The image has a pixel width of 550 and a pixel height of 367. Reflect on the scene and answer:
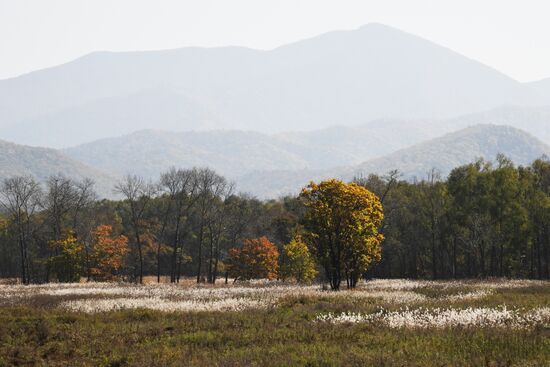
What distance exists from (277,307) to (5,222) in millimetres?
79175

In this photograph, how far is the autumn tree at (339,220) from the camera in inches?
1631

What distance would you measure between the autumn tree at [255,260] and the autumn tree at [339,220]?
2929 centimetres

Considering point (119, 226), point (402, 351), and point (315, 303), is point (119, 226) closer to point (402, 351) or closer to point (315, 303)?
point (315, 303)

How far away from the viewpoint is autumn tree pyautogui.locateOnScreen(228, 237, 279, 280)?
241ft

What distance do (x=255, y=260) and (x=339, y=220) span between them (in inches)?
1300

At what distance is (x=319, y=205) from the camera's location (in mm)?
41656

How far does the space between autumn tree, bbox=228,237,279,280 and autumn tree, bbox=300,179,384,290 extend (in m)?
29.3

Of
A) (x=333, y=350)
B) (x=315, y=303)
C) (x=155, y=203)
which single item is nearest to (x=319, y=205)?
(x=315, y=303)

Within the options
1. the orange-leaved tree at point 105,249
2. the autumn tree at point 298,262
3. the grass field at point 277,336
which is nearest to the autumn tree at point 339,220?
the grass field at point 277,336

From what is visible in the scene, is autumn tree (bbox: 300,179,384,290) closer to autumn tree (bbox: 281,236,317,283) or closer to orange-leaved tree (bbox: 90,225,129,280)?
autumn tree (bbox: 281,236,317,283)

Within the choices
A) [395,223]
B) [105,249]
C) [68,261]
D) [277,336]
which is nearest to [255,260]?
[105,249]

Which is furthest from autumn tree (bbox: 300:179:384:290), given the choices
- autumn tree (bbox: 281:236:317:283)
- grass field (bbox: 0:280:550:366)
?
autumn tree (bbox: 281:236:317:283)

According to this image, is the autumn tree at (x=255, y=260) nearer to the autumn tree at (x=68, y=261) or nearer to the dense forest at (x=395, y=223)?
the dense forest at (x=395, y=223)

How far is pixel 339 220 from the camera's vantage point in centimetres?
4197
